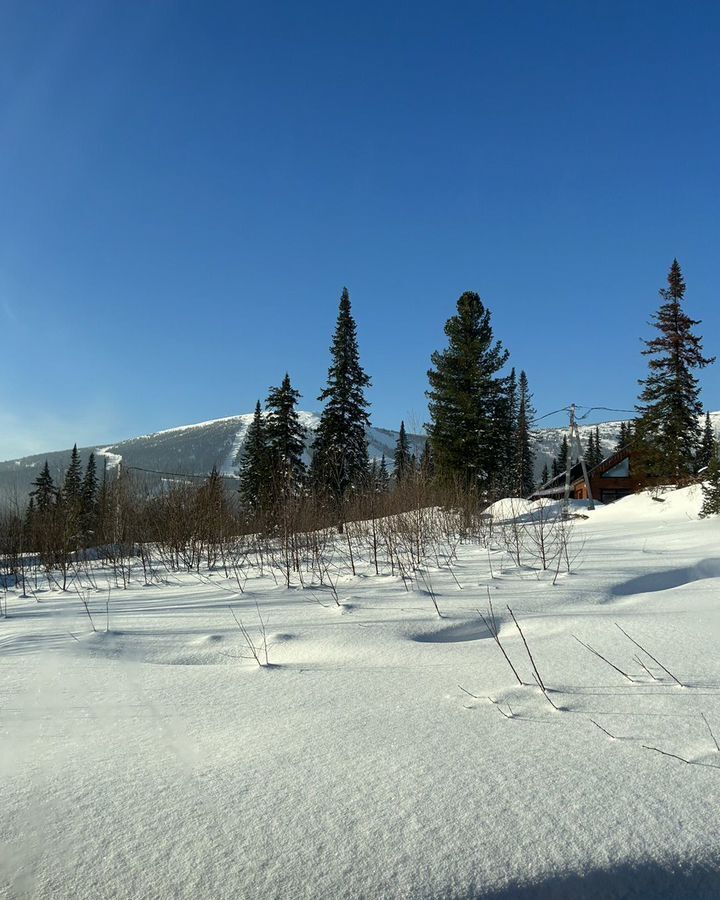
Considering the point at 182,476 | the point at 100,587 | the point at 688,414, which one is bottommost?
the point at 100,587

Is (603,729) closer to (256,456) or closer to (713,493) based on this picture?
(713,493)

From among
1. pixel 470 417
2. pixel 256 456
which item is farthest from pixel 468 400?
pixel 256 456

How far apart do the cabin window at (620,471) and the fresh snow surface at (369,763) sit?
120 feet

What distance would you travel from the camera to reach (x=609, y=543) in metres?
7.36

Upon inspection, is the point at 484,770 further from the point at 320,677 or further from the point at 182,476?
the point at 182,476

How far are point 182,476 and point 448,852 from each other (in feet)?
36.2

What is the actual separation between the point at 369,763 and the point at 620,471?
39.1 m

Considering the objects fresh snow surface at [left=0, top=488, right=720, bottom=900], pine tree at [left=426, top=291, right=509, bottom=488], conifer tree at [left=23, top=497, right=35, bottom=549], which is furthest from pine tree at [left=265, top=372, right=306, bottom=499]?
fresh snow surface at [left=0, top=488, right=720, bottom=900]

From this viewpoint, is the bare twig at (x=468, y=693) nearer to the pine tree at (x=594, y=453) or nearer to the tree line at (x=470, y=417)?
the tree line at (x=470, y=417)

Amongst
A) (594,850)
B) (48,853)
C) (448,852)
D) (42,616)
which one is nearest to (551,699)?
(594,850)

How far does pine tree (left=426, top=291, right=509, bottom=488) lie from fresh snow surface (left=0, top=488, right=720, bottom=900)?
1858 centimetres

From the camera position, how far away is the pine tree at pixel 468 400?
858 inches

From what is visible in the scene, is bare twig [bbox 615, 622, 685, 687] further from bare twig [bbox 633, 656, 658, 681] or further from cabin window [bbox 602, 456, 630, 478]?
cabin window [bbox 602, 456, 630, 478]

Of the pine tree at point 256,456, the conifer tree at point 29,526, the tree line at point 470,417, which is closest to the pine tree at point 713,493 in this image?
the tree line at point 470,417
